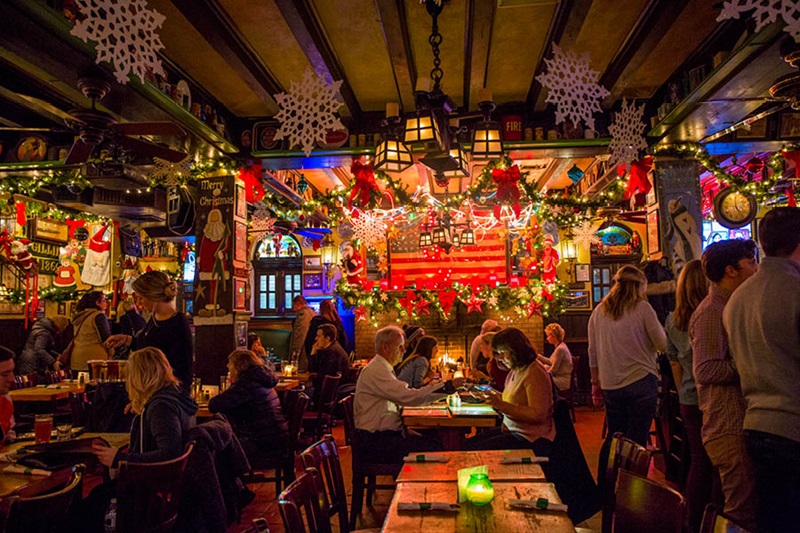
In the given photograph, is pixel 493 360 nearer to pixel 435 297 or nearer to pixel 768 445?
pixel 435 297

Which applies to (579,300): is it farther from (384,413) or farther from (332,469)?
(332,469)

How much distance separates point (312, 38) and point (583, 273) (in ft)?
28.1

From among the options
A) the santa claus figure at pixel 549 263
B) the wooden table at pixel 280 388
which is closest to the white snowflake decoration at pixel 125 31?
the wooden table at pixel 280 388

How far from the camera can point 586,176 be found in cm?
1009

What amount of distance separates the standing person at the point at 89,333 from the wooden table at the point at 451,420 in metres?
4.12

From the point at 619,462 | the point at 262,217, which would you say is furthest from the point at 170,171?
the point at 619,462

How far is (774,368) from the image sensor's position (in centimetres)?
218

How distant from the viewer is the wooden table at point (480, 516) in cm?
179

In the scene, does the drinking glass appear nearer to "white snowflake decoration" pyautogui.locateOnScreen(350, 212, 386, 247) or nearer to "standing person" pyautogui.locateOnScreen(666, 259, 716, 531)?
"standing person" pyautogui.locateOnScreen(666, 259, 716, 531)

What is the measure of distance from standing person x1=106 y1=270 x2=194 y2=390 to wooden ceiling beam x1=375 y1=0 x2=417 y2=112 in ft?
8.23

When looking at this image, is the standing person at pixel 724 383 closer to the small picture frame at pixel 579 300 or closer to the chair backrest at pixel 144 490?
the chair backrest at pixel 144 490

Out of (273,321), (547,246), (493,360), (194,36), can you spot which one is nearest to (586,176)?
(547,246)

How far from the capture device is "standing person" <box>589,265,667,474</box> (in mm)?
3885

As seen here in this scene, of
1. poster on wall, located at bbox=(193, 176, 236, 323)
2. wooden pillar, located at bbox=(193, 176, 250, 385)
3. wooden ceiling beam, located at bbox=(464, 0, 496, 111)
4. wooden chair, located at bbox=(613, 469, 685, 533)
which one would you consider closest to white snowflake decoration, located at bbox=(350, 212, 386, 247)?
wooden pillar, located at bbox=(193, 176, 250, 385)
